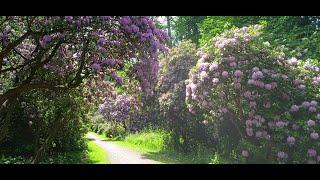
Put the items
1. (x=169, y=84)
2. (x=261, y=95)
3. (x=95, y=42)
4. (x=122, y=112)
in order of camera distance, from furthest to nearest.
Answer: (x=122, y=112), (x=169, y=84), (x=261, y=95), (x=95, y=42)

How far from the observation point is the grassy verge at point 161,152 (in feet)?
33.4

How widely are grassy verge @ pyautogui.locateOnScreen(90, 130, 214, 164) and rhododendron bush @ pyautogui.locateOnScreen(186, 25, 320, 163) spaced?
1880mm

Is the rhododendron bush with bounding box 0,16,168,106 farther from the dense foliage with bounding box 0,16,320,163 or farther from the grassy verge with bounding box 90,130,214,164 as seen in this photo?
the grassy verge with bounding box 90,130,214,164

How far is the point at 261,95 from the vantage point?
7.55 m

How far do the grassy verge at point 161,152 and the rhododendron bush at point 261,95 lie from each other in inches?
74.0

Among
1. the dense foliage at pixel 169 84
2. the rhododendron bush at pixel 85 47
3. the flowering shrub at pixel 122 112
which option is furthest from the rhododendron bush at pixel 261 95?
the flowering shrub at pixel 122 112

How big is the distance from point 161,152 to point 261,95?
5.04 m

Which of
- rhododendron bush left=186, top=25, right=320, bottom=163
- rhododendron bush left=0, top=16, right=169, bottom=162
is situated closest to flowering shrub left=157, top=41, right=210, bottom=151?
rhododendron bush left=186, top=25, right=320, bottom=163

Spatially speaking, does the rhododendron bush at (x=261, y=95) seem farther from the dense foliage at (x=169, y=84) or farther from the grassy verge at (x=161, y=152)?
the grassy verge at (x=161, y=152)

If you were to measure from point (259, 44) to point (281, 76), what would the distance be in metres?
0.85

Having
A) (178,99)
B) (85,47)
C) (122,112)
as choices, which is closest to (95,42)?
(85,47)

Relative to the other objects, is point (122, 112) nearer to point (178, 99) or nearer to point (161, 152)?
point (161, 152)
